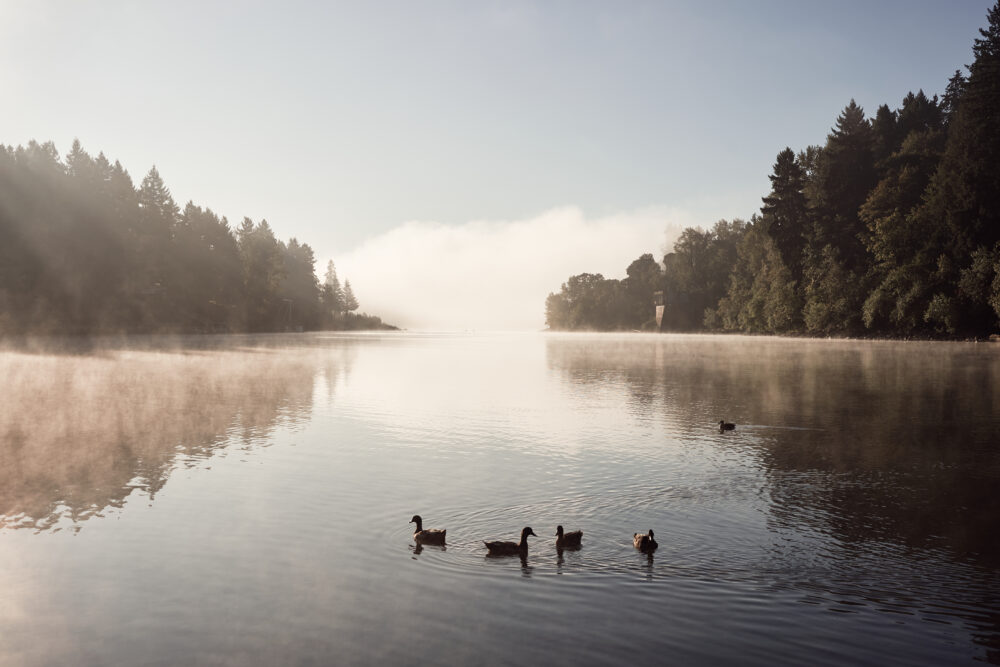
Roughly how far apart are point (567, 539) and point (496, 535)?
1.81 meters

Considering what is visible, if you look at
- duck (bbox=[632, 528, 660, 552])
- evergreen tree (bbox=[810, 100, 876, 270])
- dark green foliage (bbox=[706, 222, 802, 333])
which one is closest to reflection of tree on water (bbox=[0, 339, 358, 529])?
duck (bbox=[632, 528, 660, 552])

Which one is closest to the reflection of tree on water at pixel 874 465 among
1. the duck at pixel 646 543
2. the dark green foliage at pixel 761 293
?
the duck at pixel 646 543

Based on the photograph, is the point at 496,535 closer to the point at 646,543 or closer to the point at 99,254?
the point at 646,543

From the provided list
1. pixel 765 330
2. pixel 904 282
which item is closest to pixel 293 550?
pixel 904 282

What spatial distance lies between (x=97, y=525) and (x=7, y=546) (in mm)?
1733

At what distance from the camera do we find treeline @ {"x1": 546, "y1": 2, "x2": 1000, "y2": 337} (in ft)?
298

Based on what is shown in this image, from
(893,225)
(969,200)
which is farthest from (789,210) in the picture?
(969,200)

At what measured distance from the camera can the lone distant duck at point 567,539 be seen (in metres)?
13.7

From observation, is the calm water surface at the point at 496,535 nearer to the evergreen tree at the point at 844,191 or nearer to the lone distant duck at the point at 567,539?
the lone distant duck at the point at 567,539

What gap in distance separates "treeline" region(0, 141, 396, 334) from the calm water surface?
9504 centimetres

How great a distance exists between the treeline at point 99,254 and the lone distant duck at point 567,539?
12094 cm

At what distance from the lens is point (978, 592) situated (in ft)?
37.3

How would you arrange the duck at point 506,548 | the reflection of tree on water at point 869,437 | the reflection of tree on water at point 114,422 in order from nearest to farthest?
1. the duck at point 506,548
2. the reflection of tree on water at point 869,437
3. the reflection of tree on water at point 114,422

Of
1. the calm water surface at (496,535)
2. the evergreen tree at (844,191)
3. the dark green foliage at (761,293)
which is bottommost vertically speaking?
the calm water surface at (496,535)
